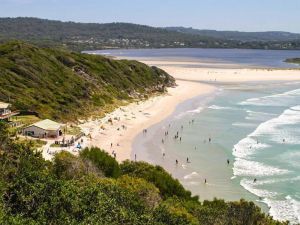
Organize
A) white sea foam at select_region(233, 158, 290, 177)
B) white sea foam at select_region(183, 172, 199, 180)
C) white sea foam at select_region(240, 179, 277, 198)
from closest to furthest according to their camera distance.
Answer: white sea foam at select_region(240, 179, 277, 198) < white sea foam at select_region(183, 172, 199, 180) < white sea foam at select_region(233, 158, 290, 177)

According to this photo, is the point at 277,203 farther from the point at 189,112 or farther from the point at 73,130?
the point at 189,112

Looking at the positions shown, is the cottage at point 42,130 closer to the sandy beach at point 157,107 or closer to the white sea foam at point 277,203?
the sandy beach at point 157,107

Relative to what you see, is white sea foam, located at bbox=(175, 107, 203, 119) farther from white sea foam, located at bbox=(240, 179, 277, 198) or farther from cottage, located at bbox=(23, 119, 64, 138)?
white sea foam, located at bbox=(240, 179, 277, 198)

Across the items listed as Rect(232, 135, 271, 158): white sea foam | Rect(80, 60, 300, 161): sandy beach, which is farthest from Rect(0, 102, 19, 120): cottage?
Rect(232, 135, 271, 158): white sea foam

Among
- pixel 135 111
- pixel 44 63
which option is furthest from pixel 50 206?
pixel 44 63

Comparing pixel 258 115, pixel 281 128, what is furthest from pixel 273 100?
pixel 281 128

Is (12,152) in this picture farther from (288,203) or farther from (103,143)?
(103,143)
